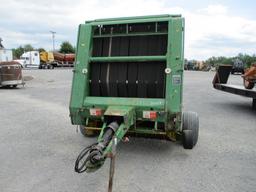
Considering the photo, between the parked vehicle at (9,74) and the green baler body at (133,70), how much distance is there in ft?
42.5

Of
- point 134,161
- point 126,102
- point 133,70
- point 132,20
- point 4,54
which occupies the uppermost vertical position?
point 4,54

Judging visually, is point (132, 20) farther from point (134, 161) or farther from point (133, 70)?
point (134, 161)

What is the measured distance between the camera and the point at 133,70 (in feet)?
17.7

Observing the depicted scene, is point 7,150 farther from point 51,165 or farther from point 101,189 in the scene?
point 101,189

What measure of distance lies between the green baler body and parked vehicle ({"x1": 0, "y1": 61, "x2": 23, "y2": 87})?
12955 millimetres

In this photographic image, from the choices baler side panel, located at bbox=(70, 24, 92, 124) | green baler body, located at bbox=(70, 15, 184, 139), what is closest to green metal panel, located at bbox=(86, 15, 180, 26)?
green baler body, located at bbox=(70, 15, 184, 139)

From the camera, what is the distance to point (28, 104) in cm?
1122

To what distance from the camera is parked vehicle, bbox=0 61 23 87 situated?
17.1 metres

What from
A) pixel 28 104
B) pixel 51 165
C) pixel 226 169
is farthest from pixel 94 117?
pixel 28 104

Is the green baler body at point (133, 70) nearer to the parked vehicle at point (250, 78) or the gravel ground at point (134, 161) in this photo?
the gravel ground at point (134, 161)

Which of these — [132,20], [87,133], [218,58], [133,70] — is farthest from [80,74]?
[218,58]

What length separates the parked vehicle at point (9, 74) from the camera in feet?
56.0

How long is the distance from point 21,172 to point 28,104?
712 centimetres

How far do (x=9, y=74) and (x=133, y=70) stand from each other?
13701 mm
